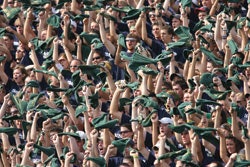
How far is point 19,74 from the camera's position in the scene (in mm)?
19781

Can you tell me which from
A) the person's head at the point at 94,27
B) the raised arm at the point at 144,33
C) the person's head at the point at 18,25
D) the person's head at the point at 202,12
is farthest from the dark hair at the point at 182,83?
the person's head at the point at 18,25

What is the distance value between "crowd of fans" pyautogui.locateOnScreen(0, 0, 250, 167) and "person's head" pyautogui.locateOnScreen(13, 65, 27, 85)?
2 centimetres

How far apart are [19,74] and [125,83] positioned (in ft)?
5.58

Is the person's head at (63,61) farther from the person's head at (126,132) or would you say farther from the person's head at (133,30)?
the person's head at (126,132)

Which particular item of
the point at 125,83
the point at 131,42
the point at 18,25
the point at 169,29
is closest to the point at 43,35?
the point at 18,25

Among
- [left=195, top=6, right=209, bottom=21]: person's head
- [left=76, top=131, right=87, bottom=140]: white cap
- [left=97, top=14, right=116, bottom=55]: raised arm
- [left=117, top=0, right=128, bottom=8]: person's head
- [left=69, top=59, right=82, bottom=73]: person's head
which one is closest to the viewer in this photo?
[left=76, top=131, right=87, bottom=140]: white cap

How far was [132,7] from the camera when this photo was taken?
20922mm

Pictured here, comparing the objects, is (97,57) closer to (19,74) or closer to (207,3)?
(19,74)

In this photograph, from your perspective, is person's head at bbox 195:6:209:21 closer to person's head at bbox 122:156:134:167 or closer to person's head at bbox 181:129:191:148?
person's head at bbox 181:129:191:148

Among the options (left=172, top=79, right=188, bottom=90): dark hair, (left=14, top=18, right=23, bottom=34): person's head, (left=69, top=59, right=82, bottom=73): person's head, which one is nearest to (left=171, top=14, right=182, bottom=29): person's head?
(left=69, top=59, right=82, bottom=73): person's head

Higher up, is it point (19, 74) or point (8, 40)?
point (8, 40)

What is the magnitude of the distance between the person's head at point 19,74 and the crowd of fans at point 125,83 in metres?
0.02

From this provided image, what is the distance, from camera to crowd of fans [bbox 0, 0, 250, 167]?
57.0 feet

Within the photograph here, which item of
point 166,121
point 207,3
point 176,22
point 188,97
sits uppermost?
point 207,3
